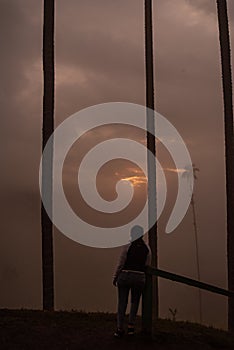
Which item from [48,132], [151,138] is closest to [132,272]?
[48,132]

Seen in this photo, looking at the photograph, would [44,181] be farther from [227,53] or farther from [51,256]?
[227,53]

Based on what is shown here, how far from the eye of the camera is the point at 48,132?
60.1ft

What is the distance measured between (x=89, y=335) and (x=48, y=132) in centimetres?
820

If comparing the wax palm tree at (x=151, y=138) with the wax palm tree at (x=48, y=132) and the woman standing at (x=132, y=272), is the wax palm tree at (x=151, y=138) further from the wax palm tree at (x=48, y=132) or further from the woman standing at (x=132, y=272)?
the woman standing at (x=132, y=272)

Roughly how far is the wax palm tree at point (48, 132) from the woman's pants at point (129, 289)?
21.2ft

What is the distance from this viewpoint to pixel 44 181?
706 inches

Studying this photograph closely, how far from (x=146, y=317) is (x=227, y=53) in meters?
13.1

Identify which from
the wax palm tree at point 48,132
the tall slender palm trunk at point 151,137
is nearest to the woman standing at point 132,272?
the wax palm tree at point 48,132

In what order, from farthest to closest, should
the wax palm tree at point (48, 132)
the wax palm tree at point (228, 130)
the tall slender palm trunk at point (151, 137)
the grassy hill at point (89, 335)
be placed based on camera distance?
1. the tall slender palm trunk at point (151, 137)
2. the wax palm tree at point (228, 130)
3. the wax palm tree at point (48, 132)
4. the grassy hill at point (89, 335)

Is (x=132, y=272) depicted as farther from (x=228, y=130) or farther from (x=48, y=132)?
(x=228, y=130)

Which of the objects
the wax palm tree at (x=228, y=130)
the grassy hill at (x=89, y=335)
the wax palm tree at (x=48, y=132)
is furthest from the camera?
the wax palm tree at (x=228, y=130)

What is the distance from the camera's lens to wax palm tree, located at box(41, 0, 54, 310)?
17500 millimetres

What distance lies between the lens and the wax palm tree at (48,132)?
57.4 ft

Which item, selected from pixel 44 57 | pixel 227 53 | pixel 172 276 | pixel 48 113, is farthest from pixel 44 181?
pixel 227 53
